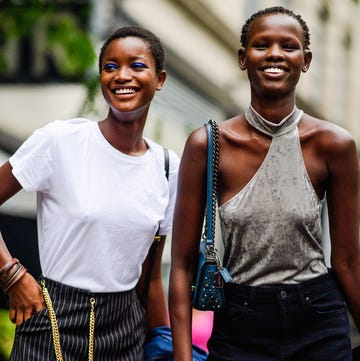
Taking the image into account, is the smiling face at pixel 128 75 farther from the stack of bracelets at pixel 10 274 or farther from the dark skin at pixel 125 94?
the stack of bracelets at pixel 10 274

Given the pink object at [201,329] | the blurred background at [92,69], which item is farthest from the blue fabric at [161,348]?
the blurred background at [92,69]

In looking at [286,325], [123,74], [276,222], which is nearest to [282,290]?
[286,325]

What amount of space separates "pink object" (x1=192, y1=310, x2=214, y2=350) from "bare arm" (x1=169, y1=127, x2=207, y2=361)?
1099mm

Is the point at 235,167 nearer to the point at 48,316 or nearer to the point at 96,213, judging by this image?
the point at 96,213

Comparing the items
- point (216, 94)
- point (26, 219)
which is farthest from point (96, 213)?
point (216, 94)

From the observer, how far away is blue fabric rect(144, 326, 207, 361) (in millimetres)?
4023

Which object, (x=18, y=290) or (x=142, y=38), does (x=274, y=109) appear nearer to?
(x=142, y=38)

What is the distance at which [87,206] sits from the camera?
386 centimetres

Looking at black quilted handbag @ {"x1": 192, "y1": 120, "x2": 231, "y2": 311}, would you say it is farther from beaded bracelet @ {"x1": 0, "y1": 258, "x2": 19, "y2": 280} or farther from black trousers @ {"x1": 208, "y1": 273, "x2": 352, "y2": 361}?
beaded bracelet @ {"x1": 0, "y1": 258, "x2": 19, "y2": 280}

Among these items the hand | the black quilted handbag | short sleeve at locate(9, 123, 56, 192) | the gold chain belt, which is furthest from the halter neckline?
the hand

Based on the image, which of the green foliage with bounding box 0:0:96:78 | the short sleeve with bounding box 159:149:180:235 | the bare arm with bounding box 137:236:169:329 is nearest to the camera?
the short sleeve with bounding box 159:149:180:235

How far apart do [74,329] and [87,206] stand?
0.50 meters

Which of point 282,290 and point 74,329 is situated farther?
point 74,329

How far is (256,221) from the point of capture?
3.60m
